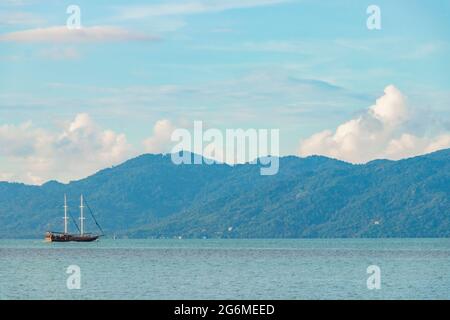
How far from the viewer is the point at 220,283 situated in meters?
96.6
